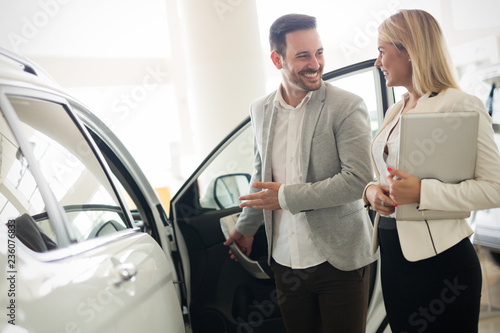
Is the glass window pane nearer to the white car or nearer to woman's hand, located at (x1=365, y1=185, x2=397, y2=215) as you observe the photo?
the white car

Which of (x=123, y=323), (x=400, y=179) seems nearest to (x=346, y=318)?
(x=400, y=179)

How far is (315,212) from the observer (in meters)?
1.42

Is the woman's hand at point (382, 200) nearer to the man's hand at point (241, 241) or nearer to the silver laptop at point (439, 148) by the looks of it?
the silver laptop at point (439, 148)

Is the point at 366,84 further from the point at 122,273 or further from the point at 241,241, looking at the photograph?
the point at 122,273

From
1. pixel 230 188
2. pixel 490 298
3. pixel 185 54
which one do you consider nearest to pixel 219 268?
pixel 230 188

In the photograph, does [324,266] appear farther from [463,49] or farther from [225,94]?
[463,49]

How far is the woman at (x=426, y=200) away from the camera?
1.05 m

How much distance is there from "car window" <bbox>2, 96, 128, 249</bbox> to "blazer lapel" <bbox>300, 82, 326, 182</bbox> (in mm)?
650

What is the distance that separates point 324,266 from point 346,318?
18 cm

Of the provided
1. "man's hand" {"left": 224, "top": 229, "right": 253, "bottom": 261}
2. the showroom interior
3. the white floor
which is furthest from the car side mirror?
the white floor

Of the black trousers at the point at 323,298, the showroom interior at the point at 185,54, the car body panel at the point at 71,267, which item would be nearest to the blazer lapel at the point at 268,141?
the black trousers at the point at 323,298

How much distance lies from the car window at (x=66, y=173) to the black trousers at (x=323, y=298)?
2.05 ft

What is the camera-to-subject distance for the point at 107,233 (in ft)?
4.26

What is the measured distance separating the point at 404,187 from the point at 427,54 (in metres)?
0.37
